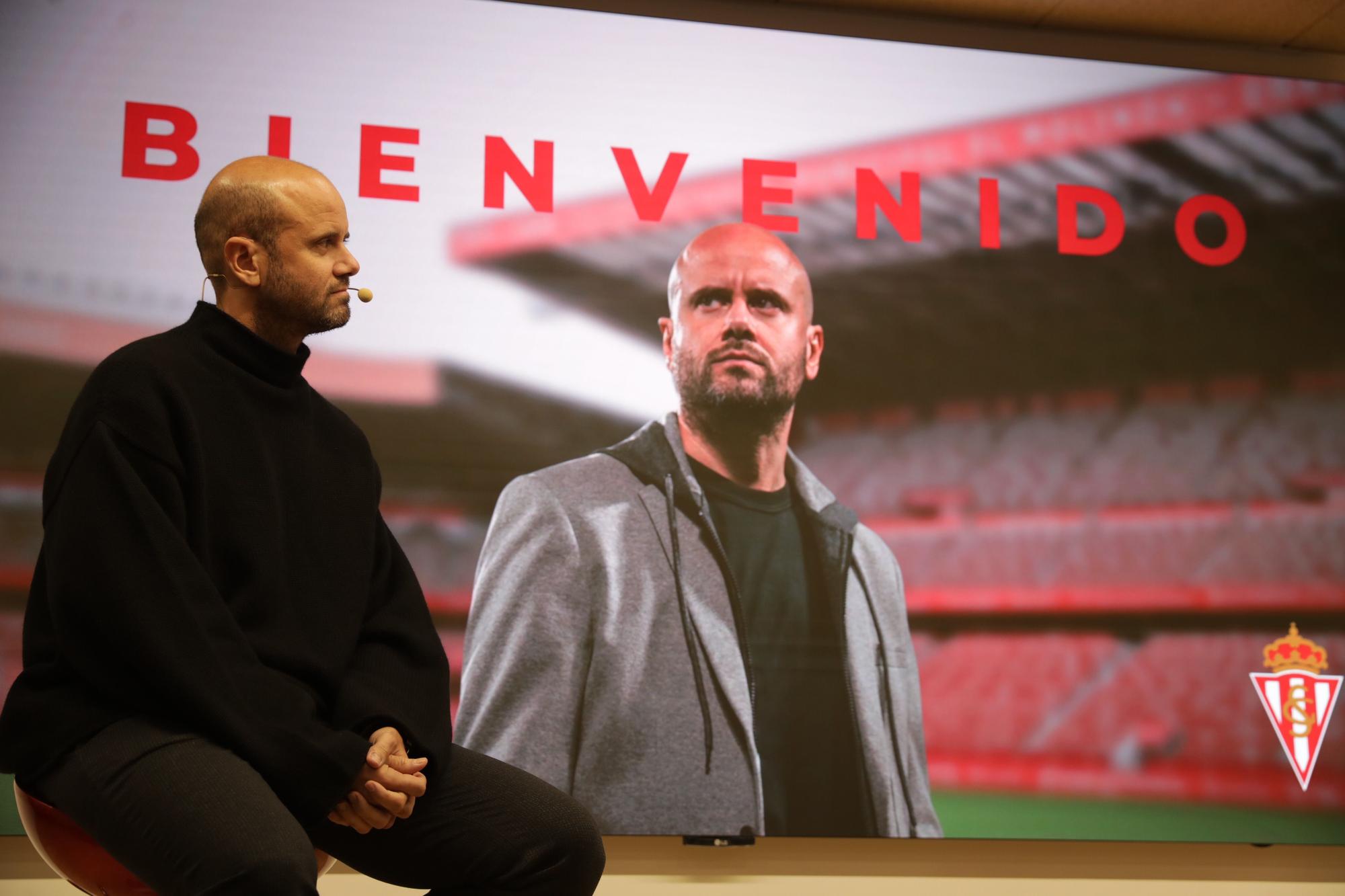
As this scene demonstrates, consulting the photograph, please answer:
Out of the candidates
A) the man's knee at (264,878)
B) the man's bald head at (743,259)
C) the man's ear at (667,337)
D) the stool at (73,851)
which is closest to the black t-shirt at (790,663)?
the man's ear at (667,337)

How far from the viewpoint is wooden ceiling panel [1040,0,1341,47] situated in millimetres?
3293

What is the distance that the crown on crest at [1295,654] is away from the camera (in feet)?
9.88

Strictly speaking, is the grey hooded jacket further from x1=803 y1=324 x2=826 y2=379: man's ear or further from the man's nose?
the man's nose

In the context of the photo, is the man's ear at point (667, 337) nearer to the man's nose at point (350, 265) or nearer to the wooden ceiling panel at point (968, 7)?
the wooden ceiling panel at point (968, 7)

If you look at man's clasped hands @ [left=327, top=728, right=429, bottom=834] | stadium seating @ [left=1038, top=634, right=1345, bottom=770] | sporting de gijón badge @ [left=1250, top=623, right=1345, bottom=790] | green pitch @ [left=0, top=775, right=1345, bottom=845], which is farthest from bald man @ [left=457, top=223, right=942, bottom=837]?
man's clasped hands @ [left=327, top=728, right=429, bottom=834]

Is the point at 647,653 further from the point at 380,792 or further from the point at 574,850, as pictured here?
the point at 380,792

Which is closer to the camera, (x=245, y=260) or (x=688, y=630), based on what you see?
(x=245, y=260)

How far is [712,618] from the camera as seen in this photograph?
2773mm

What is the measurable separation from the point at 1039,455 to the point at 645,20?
4.93 feet

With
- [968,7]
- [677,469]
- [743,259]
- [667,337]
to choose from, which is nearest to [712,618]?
[677,469]

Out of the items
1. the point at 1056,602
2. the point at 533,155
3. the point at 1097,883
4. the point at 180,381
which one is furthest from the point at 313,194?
the point at 1097,883

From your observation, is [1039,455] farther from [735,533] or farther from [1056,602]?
[735,533]

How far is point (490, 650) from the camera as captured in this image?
2.70 metres

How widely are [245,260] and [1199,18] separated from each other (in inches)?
114
